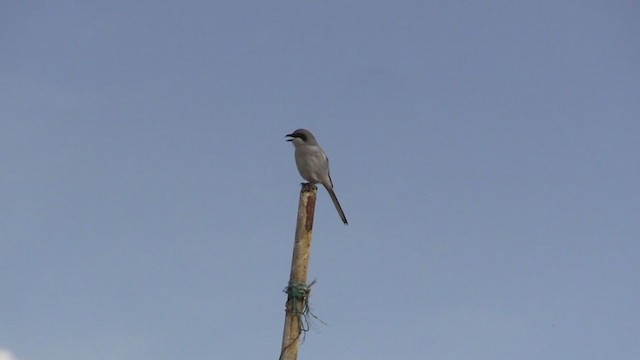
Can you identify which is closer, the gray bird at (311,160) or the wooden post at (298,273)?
the wooden post at (298,273)

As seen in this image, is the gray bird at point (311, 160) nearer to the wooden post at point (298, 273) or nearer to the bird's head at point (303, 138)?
the bird's head at point (303, 138)

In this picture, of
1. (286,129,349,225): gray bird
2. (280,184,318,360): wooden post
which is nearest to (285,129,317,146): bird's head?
(286,129,349,225): gray bird

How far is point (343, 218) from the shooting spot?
32.5 feet

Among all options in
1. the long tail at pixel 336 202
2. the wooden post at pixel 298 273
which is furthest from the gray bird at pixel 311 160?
the wooden post at pixel 298 273

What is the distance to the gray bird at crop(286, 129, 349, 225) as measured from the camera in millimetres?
10328

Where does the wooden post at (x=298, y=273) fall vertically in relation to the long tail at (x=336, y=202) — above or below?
below

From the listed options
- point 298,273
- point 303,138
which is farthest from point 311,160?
point 298,273

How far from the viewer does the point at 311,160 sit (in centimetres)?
1038

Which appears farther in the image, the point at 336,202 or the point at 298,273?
the point at 336,202

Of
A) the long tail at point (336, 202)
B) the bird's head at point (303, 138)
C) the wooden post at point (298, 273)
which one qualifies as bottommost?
the wooden post at point (298, 273)

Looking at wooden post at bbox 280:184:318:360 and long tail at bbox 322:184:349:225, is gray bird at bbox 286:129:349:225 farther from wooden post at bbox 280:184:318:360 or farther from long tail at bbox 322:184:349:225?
wooden post at bbox 280:184:318:360

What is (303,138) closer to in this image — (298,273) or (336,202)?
(336,202)

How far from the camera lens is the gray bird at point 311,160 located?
1033 centimetres

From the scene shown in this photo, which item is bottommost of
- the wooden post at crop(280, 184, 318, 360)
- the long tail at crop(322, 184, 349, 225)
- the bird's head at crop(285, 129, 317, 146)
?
the wooden post at crop(280, 184, 318, 360)
